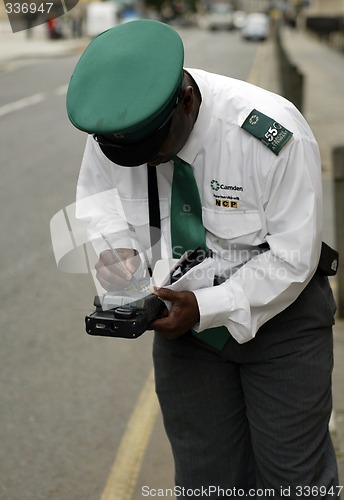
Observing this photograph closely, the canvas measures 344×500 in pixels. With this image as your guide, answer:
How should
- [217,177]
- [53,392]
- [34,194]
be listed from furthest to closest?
[34,194] → [53,392] → [217,177]

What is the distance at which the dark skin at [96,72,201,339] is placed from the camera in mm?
1884

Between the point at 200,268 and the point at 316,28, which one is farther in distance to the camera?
the point at 316,28

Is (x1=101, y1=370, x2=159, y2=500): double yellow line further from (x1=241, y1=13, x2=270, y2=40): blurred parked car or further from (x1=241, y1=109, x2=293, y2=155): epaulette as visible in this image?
(x1=241, y1=13, x2=270, y2=40): blurred parked car

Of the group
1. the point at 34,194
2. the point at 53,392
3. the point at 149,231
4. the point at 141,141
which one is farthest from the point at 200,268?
the point at 34,194

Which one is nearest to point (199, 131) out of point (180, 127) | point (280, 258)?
point (180, 127)

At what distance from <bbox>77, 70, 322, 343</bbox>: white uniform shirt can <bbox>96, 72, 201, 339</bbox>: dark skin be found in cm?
3

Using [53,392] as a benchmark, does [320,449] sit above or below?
above

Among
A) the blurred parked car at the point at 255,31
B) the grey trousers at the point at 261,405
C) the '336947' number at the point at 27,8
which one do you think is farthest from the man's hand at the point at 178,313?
the blurred parked car at the point at 255,31

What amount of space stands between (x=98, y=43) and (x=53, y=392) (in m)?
2.48

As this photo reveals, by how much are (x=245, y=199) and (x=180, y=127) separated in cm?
24

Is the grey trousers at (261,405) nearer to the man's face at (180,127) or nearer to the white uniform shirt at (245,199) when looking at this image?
the white uniform shirt at (245,199)

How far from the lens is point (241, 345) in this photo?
217cm

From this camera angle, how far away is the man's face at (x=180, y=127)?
1871 mm

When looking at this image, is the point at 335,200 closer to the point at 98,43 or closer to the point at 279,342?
the point at 279,342
